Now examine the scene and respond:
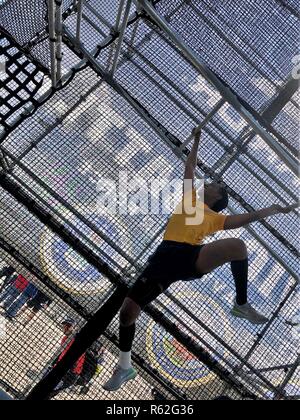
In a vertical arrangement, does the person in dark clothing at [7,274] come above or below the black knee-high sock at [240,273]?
below

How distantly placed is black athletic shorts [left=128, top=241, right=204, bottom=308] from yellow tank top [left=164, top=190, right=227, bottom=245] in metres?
0.08

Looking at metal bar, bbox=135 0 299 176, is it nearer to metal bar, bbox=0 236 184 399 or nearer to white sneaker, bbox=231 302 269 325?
white sneaker, bbox=231 302 269 325

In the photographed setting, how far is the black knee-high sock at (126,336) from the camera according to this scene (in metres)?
4.12

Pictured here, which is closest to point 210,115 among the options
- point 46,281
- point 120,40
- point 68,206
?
point 120,40

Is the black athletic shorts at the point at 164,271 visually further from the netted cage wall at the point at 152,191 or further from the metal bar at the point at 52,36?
the metal bar at the point at 52,36

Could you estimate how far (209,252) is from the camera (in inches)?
163

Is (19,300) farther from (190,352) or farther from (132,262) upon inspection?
(190,352)

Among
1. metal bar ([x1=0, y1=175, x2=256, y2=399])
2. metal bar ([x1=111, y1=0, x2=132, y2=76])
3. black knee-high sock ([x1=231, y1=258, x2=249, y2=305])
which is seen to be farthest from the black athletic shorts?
metal bar ([x1=111, y1=0, x2=132, y2=76])

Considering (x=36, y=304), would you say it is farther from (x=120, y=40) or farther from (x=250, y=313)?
(x=120, y=40)

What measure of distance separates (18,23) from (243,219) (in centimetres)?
269

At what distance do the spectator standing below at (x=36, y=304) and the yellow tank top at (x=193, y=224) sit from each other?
71.2 inches

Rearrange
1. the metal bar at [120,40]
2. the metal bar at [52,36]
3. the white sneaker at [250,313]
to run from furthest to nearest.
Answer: the white sneaker at [250,313] < the metal bar at [120,40] < the metal bar at [52,36]

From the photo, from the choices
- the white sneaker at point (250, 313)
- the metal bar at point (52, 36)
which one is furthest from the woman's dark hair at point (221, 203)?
the metal bar at point (52, 36)
